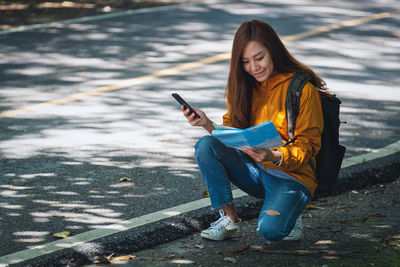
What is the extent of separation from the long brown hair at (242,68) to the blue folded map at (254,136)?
55cm

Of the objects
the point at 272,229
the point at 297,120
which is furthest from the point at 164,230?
the point at 297,120

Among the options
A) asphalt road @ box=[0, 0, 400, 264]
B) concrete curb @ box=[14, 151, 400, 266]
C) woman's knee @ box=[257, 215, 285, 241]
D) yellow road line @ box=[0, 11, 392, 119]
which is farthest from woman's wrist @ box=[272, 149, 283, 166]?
yellow road line @ box=[0, 11, 392, 119]

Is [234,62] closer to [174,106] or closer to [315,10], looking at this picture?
[174,106]

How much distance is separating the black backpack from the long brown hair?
0.10 meters

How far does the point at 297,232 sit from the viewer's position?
14.1 feet

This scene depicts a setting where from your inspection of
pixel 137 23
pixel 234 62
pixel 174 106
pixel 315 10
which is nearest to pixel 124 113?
pixel 174 106

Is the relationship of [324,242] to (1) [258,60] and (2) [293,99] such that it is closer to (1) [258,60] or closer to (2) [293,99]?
(2) [293,99]

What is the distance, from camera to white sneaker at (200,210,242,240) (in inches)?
170

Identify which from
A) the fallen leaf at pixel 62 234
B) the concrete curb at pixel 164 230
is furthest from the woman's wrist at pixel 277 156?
the fallen leaf at pixel 62 234

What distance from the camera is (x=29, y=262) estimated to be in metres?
3.98

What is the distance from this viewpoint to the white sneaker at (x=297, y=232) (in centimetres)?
428

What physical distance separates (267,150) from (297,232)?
86 centimetres

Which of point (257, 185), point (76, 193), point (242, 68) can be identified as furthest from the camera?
point (76, 193)

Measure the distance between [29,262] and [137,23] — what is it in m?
8.77
